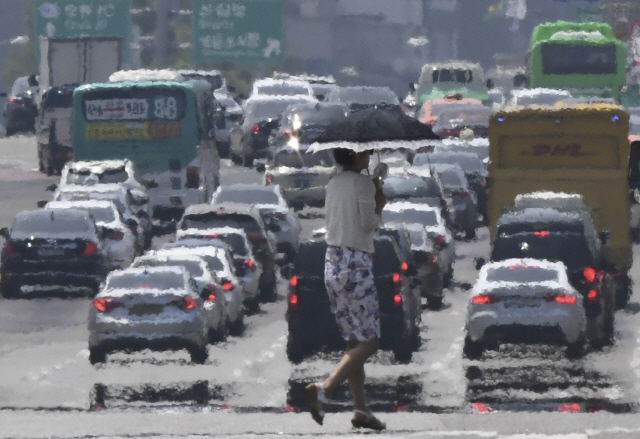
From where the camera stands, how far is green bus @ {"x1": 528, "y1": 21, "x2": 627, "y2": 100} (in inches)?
2181

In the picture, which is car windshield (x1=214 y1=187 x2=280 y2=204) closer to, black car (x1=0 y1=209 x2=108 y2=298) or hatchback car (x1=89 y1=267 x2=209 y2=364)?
black car (x1=0 y1=209 x2=108 y2=298)

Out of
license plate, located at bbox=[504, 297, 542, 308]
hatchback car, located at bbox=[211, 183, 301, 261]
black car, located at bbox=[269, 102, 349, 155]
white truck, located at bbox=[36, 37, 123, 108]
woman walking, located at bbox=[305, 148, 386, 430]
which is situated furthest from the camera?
white truck, located at bbox=[36, 37, 123, 108]

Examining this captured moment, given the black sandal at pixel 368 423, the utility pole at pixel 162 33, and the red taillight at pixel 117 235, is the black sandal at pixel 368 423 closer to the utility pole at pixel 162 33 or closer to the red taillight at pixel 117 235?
the red taillight at pixel 117 235

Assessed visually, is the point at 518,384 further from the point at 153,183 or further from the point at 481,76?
the point at 481,76

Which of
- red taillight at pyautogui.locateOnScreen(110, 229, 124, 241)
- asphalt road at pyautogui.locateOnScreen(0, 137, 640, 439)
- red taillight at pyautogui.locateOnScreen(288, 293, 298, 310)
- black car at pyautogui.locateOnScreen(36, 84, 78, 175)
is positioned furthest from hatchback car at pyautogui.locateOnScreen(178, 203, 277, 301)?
black car at pyautogui.locateOnScreen(36, 84, 78, 175)

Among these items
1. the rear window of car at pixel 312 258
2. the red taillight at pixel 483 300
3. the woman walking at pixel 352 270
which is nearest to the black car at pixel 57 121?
the red taillight at pixel 483 300

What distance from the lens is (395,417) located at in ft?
42.4

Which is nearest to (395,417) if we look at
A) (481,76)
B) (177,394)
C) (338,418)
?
(338,418)

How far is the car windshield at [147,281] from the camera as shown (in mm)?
24000

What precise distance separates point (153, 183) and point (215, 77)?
18358mm

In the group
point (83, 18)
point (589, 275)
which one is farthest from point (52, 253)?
point (83, 18)

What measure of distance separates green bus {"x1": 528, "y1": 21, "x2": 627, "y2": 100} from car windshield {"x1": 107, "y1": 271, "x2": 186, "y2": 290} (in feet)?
107

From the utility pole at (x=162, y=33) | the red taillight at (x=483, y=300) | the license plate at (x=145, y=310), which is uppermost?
the red taillight at (x=483, y=300)

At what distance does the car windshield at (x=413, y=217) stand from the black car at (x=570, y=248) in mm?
6530
